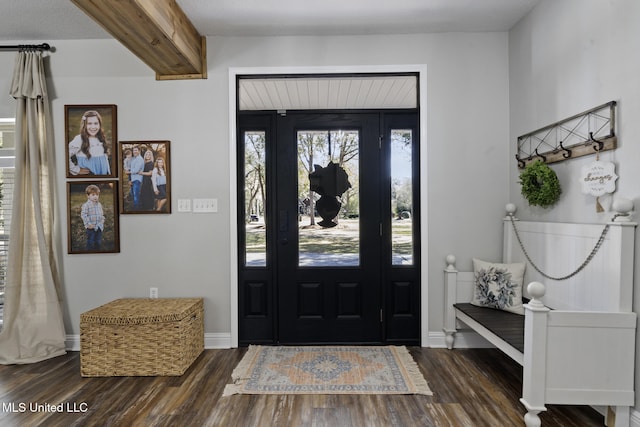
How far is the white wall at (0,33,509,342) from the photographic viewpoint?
10.5 ft

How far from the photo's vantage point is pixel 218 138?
128 inches

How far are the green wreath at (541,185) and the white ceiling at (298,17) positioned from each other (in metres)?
1.24

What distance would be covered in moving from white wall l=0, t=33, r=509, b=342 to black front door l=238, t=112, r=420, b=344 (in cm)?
20

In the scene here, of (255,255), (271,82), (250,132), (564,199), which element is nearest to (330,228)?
(255,255)

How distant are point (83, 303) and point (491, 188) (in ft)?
11.8

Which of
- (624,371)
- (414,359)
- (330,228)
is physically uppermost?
(330,228)

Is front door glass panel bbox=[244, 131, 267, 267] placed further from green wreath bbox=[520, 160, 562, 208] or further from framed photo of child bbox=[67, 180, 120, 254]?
green wreath bbox=[520, 160, 562, 208]

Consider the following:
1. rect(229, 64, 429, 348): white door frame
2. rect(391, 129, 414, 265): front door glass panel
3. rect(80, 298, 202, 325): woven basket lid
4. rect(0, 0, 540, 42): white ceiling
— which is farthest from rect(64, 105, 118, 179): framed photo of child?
rect(391, 129, 414, 265): front door glass panel

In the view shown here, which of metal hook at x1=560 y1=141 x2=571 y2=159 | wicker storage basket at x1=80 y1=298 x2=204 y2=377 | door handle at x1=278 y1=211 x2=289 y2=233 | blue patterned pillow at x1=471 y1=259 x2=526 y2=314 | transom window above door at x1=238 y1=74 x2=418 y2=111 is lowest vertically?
wicker storage basket at x1=80 y1=298 x2=204 y2=377

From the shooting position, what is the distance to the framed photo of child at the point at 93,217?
3.24m

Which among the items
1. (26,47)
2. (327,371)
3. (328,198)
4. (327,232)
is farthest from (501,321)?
(26,47)

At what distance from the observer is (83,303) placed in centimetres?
328

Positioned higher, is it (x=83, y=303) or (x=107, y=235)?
(x=107, y=235)

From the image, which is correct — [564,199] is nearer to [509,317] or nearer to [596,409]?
[509,317]
